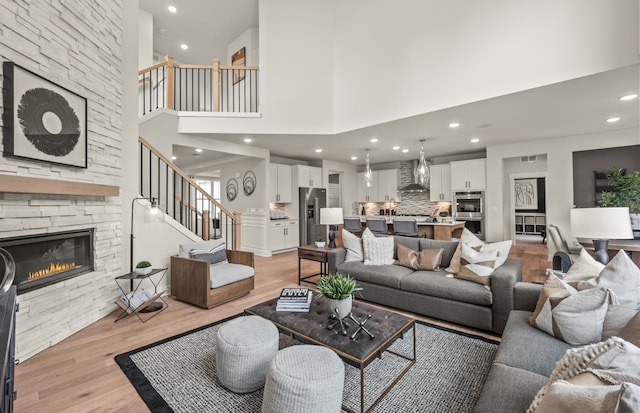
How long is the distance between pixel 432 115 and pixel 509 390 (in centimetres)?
390

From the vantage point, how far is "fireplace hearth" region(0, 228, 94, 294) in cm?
238

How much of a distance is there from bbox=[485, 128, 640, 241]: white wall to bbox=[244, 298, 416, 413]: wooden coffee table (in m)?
5.70

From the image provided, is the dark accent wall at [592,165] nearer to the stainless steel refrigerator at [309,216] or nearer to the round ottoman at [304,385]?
the stainless steel refrigerator at [309,216]

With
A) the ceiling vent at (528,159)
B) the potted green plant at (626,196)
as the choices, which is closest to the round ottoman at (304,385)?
the potted green plant at (626,196)

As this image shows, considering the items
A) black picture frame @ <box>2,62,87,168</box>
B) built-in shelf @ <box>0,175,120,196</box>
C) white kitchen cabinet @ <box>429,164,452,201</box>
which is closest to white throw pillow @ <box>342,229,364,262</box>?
built-in shelf @ <box>0,175,120,196</box>

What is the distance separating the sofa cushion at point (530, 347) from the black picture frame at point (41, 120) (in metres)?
3.84

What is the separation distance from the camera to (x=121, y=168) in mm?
3486

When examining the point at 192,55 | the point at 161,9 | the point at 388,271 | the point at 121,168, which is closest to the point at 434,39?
the point at 388,271

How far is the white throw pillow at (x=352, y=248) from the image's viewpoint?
153 inches

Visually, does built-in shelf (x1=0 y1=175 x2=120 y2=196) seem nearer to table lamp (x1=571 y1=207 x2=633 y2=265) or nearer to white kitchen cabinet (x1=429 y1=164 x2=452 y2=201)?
table lamp (x1=571 y1=207 x2=633 y2=265)

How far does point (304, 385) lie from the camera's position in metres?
1.41

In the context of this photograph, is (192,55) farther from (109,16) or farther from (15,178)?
(15,178)

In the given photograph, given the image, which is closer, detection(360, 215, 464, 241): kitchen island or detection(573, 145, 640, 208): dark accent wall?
detection(573, 145, 640, 208): dark accent wall

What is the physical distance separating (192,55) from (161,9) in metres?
2.02
